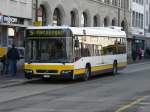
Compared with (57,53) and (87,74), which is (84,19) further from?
(57,53)

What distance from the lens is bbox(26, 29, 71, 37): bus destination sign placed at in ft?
86.4

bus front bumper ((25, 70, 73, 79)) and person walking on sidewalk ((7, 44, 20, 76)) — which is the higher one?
person walking on sidewalk ((7, 44, 20, 76))

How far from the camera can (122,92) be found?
837 inches

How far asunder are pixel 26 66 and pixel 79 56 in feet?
8.49

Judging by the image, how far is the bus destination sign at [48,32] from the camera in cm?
2633

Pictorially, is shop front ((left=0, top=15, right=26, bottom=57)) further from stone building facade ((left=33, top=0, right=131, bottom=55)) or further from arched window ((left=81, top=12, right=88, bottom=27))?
arched window ((left=81, top=12, right=88, bottom=27))

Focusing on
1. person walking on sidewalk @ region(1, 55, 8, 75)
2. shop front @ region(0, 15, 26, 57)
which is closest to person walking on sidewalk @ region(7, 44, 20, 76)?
person walking on sidewalk @ region(1, 55, 8, 75)

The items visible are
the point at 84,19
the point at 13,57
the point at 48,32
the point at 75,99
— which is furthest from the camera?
the point at 84,19

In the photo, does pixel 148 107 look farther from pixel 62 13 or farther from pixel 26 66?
pixel 62 13

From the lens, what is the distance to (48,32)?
87.3 ft

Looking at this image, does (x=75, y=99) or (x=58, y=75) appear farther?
(x=58, y=75)

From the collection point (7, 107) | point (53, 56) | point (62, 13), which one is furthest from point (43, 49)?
point (62, 13)

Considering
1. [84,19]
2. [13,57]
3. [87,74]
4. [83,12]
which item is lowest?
[87,74]

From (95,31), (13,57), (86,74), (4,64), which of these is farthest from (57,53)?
(4,64)
